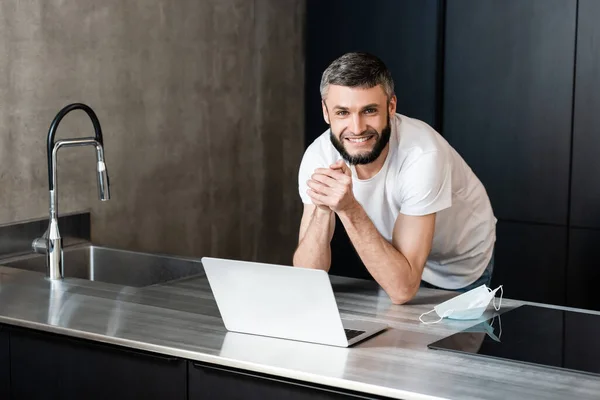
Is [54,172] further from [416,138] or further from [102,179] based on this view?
[416,138]

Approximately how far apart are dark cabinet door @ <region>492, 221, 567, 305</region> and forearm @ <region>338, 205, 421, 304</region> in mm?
1635

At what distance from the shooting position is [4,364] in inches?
89.9

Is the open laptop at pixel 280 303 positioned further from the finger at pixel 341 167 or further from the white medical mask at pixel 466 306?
the finger at pixel 341 167

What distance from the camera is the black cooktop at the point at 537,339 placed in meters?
1.83

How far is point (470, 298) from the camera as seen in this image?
2.19 meters

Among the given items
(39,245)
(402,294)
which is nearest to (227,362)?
(402,294)

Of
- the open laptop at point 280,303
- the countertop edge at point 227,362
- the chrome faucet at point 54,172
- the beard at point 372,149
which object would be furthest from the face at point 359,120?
the countertop edge at point 227,362

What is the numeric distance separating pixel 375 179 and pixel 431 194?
0.20m

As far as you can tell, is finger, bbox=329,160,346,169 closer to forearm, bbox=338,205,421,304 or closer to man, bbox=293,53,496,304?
man, bbox=293,53,496,304

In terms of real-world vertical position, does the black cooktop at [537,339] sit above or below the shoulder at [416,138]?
below

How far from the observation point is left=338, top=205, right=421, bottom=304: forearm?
7.48ft

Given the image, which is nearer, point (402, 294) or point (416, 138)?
point (402, 294)

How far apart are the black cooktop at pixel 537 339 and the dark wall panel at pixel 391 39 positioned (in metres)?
1.85

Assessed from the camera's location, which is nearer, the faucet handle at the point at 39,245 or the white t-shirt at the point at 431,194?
the white t-shirt at the point at 431,194
